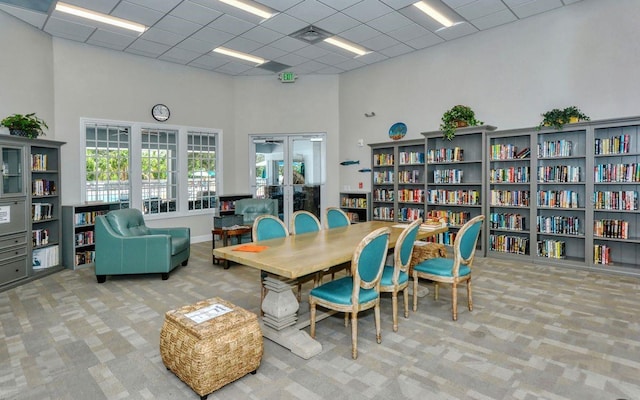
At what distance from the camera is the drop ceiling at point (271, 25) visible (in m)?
4.98

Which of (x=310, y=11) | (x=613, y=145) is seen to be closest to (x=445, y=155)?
(x=613, y=145)

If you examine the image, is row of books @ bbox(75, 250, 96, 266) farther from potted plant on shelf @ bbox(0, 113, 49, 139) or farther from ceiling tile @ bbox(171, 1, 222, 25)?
ceiling tile @ bbox(171, 1, 222, 25)

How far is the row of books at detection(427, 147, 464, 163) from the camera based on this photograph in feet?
20.4

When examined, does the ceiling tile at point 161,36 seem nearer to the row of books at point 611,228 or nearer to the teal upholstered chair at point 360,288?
the teal upholstered chair at point 360,288

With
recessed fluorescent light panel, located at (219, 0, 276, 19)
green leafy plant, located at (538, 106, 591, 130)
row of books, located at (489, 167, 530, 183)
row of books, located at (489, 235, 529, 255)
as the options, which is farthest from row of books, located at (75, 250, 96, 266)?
green leafy plant, located at (538, 106, 591, 130)

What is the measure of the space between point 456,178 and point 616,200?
85.1 inches

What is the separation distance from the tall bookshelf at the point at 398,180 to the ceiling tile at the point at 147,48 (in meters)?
4.25

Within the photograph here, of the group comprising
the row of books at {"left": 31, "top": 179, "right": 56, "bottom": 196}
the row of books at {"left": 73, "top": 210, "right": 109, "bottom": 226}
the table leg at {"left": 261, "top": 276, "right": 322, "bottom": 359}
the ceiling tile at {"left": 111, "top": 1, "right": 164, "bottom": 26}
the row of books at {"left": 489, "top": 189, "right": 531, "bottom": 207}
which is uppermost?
the ceiling tile at {"left": 111, "top": 1, "right": 164, "bottom": 26}

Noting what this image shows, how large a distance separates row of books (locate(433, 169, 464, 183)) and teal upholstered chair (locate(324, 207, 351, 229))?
2485 millimetres

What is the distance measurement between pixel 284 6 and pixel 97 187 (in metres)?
4.41

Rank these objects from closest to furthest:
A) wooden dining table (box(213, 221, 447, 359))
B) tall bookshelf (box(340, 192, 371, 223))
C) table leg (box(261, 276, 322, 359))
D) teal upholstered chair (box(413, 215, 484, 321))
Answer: wooden dining table (box(213, 221, 447, 359))
table leg (box(261, 276, 322, 359))
teal upholstered chair (box(413, 215, 484, 321))
tall bookshelf (box(340, 192, 371, 223))

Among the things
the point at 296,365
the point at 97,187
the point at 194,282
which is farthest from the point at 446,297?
the point at 97,187

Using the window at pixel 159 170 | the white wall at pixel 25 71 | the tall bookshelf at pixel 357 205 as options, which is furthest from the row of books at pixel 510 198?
the white wall at pixel 25 71

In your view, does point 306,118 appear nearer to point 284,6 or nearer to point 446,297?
point 284,6
